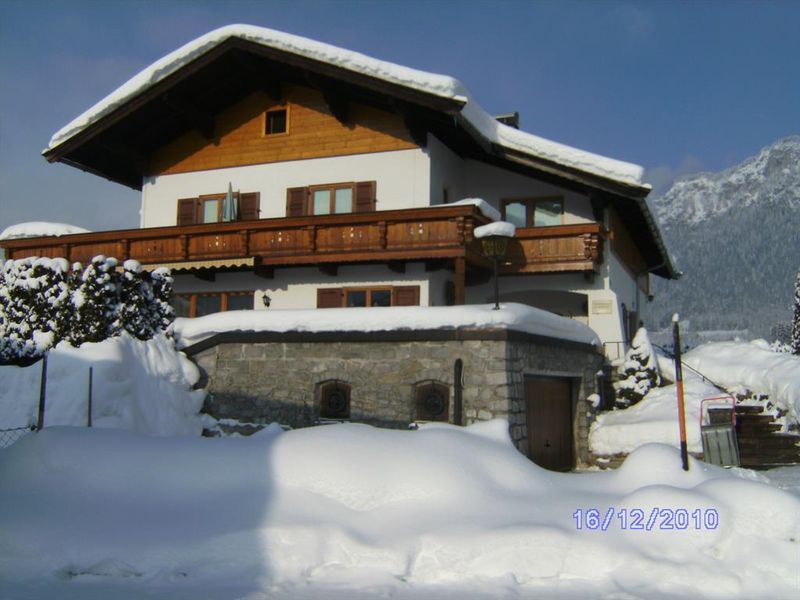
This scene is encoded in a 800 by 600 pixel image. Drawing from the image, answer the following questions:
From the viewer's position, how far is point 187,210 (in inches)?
877

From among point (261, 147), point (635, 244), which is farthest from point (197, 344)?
point (635, 244)

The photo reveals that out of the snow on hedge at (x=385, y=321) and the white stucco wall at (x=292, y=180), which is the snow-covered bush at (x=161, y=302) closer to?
the snow on hedge at (x=385, y=321)

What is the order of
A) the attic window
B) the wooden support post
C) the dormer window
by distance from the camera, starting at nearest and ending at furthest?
1. the wooden support post
2. the dormer window
3. the attic window

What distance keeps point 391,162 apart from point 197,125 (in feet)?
19.7

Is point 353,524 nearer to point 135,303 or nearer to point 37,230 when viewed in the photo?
point 135,303

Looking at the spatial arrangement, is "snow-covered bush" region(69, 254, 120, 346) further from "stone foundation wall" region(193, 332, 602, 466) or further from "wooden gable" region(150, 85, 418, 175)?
"wooden gable" region(150, 85, 418, 175)

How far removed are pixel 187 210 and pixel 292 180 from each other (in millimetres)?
3511

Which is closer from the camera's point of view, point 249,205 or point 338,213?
point 338,213

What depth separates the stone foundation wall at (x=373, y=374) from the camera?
524 inches

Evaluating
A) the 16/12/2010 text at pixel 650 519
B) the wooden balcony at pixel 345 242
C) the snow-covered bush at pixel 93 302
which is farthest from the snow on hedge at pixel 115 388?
the 16/12/2010 text at pixel 650 519

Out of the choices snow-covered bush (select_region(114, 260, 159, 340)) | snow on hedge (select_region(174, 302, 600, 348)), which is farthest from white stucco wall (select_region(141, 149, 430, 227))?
snow-covered bush (select_region(114, 260, 159, 340))

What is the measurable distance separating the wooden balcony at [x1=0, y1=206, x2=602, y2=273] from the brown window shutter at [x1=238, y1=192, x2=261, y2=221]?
1.63 metres

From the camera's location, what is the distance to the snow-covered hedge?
47.2 ft

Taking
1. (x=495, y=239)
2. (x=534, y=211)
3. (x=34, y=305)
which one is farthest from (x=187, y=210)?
(x=495, y=239)
